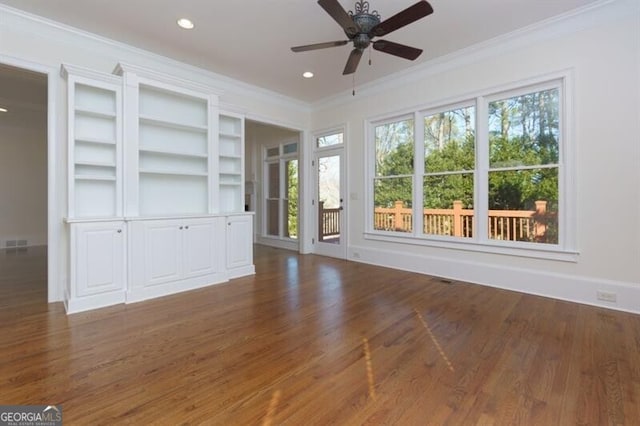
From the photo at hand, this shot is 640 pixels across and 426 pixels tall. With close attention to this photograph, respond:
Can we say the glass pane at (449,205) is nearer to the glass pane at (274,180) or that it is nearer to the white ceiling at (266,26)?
the white ceiling at (266,26)

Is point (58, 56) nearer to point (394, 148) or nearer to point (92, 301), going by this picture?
point (92, 301)

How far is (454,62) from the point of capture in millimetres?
4031

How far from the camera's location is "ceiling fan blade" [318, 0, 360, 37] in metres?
2.31

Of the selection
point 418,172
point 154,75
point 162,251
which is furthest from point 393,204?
point 154,75

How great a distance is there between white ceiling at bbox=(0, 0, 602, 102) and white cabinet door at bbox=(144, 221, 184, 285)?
2.24 metres

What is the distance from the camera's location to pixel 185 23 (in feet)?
10.6

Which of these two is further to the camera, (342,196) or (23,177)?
(23,177)

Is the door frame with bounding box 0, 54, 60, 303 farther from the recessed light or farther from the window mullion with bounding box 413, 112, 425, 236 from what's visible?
the window mullion with bounding box 413, 112, 425, 236

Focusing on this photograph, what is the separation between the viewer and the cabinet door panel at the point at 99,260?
2.92 meters

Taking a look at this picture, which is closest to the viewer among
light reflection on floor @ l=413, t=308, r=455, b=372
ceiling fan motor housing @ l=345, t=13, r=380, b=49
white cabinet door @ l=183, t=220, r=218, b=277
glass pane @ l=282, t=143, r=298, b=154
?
light reflection on floor @ l=413, t=308, r=455, b=372

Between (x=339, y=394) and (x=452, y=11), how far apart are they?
364 cm

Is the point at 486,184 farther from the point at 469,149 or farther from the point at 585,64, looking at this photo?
the point at 585,64

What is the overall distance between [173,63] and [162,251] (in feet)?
8.70

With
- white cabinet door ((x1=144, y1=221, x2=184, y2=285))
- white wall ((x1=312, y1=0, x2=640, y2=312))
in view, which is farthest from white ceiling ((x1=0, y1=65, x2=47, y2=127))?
white wall ((x1=312, y1=0, x2=640, y2=312))
